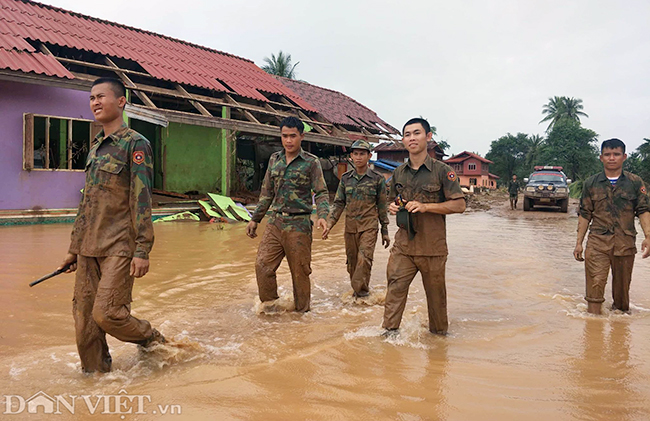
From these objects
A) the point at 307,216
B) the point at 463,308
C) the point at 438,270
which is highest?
the point at 307,216

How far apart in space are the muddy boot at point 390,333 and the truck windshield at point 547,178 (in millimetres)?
19369

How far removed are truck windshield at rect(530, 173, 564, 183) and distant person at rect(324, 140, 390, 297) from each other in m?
17.5

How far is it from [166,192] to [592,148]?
47244 mm

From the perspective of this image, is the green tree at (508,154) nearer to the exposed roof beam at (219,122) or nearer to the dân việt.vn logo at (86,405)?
the exposed roof beam at (219,122)

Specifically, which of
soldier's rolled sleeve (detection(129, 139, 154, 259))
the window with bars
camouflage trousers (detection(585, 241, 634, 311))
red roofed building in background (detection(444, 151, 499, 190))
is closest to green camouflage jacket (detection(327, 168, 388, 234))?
camouflage trousers (detection(585, 241, 634, 311))

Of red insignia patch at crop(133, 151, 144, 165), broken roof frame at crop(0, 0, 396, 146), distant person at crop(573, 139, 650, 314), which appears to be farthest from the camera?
broken roof frame at crop(0, 0, 396, 146)

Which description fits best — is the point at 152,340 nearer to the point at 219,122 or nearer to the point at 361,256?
the point at 361,256

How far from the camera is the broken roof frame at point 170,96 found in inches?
468

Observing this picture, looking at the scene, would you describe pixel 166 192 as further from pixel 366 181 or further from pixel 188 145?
pixel 366 181

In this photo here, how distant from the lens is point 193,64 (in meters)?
17.1

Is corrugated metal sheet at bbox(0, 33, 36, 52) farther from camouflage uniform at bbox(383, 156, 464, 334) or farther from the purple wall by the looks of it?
camouflage uniform at bbox(383, 156, 464, 334)

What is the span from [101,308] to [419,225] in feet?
7.99

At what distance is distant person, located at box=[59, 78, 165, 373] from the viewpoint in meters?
3.00

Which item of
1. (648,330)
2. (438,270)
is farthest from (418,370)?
(648,330)
